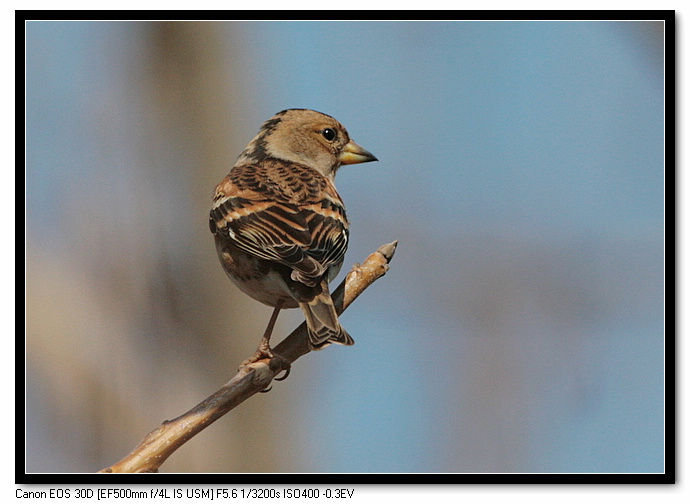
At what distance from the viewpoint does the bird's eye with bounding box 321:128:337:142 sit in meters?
5.93

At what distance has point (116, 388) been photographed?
6957 mm

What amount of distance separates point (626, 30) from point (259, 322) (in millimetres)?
4569

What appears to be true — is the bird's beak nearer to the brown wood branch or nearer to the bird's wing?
the bird's wing

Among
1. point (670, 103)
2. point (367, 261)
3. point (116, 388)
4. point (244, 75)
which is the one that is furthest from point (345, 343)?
point (244, 75)

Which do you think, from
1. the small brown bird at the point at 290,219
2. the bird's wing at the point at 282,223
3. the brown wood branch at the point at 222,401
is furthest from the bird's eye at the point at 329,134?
the brown wood branch at the point at 222,401

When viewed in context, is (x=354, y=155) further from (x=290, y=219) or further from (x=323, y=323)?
(x=323, y=323)

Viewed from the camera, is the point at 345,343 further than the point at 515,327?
No

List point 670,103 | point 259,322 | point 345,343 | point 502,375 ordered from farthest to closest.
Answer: point 259,322, point 502,375, point 670,103, point 345,343

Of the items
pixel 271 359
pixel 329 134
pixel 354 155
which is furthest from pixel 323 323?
pixel 329 134

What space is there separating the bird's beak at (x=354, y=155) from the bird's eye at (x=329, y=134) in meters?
0.10

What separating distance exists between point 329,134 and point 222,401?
9.16ft

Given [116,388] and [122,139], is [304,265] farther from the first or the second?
[122,139]

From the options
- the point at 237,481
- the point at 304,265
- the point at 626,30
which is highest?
the point at 626,30

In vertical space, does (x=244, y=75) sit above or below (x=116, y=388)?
above
